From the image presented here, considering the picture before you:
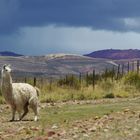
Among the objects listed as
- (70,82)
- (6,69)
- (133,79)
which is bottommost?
(70,82)

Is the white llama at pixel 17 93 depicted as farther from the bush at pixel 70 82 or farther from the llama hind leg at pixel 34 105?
the bush at pixel 70 82

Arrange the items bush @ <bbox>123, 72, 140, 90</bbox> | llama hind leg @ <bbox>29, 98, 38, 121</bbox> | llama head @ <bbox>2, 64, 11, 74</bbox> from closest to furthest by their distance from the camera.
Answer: llama head @ <bbox>2, 64, 11, 74</bbox> < llama hind leg @ <bbox>29, 98, 38, 121</bbox> < bush @ <bbox>123, 72, 140, 90</bbox>

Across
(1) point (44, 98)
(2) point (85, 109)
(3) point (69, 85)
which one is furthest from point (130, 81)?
(2) point (85, 109)

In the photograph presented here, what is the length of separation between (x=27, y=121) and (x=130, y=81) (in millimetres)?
22494

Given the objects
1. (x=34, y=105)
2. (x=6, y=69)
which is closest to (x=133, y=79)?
(x=34, y=105)

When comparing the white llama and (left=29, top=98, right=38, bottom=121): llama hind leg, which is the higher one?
the white llama

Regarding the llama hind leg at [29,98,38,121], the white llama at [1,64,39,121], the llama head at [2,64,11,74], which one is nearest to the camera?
the llama head at [2,64,11,74]

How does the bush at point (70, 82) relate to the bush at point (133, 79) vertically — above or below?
below

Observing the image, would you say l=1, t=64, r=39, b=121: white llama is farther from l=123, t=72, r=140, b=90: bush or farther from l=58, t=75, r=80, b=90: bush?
l=123, t=72, r=140, b=90: bush

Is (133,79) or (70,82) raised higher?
(133,79)

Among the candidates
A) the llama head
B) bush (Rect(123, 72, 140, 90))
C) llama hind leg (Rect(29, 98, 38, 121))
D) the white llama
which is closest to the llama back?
the white llama

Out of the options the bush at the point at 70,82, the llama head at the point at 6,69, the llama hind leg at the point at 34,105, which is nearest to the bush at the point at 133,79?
the bush at the point at 70,82

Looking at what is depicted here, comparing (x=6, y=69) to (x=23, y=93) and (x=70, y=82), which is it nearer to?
(x=23, y=93)

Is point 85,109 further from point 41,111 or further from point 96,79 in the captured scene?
point 96,79
